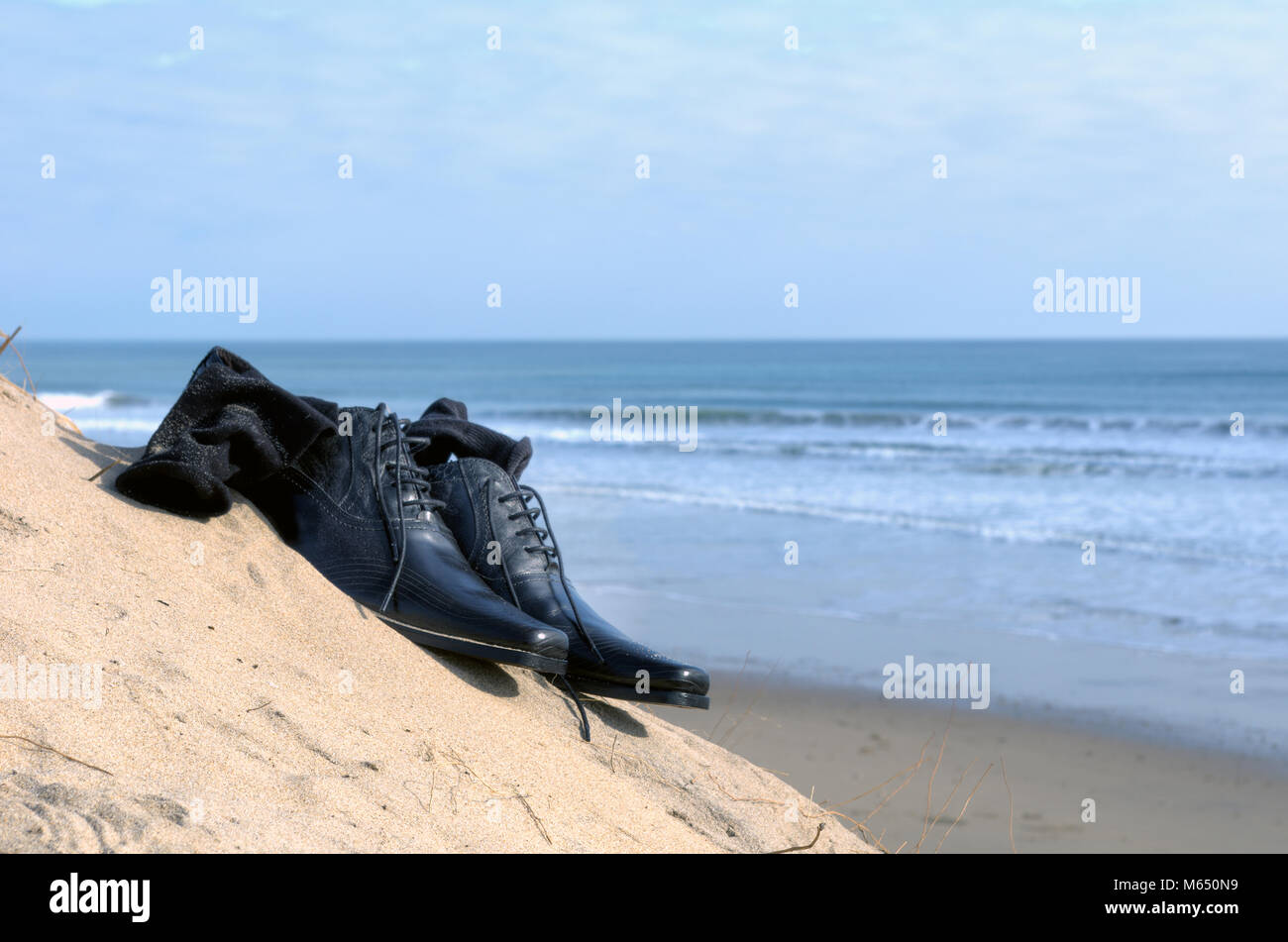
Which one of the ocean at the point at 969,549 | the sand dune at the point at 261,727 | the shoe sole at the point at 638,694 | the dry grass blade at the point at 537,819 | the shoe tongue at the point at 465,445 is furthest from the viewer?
the ocean at the point at 969,549

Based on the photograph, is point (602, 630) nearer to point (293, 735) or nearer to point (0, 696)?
point (293, 735)

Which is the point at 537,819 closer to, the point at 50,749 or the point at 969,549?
the point at 50,749

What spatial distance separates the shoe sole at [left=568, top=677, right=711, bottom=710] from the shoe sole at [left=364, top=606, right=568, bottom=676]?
103mm

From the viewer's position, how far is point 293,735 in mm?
2039

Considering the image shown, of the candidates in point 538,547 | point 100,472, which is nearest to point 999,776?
point 538,547

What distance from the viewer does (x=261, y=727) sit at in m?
2.03

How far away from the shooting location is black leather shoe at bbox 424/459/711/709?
2.56 metres

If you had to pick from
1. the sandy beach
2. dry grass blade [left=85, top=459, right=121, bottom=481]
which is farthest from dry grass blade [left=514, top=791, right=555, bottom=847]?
the sandy beach

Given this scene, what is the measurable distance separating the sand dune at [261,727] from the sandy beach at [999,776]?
1.90 m

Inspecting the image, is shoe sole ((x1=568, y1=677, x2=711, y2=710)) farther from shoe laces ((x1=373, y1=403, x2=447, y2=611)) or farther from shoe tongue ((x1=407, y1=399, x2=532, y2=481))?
shoe tongue ((x1=407, y1=399, x2=532, y2=481))

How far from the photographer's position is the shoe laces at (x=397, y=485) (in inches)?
103

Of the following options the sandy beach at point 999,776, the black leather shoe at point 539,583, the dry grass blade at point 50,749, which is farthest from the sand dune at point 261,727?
the sandy beach at point 999,776

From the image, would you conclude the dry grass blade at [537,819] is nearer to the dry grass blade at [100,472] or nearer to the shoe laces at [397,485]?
the shoe laces at [397,485]
